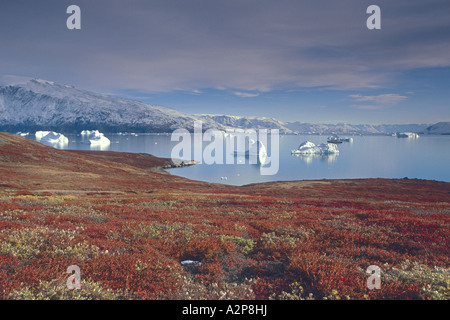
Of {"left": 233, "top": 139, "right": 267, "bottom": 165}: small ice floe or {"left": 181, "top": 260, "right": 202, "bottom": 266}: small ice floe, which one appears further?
{"left": 233, "top": 139, "right": 267, "bottom": 165}: small ice floe

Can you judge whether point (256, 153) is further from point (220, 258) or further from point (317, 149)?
point (220, 258)

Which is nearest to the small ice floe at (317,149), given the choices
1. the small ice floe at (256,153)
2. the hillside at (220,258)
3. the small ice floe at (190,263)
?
the small ice floe at (256,153)

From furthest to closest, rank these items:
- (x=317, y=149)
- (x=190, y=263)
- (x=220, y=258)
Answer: (x=317, y=149) < (x=220, y=258) < (x=190, y=263)

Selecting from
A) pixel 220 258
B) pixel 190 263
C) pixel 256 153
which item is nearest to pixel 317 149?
pixel 256 153

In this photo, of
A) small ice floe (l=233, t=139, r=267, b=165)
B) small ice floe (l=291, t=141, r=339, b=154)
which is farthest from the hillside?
small ice floe (l=291, t=141, r=339, b=154)

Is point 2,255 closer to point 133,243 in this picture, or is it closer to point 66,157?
point 133,243

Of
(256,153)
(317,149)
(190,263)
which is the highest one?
Result: (317,149)

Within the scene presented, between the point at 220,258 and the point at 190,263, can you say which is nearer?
the point at 190,263

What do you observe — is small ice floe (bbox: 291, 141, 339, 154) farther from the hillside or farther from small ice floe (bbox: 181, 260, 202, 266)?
small ice floe (bbox: 181, 260, 202, 266)

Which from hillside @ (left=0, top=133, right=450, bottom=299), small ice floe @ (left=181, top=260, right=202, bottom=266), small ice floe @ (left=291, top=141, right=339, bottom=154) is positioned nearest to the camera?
hillside @ (left=0, top=133, right=450, bottom=299)

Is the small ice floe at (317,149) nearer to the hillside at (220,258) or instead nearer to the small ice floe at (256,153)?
the small ice floe at (256,153)

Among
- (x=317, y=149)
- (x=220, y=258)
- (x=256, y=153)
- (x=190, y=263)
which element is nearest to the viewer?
(x=190, y=263)
